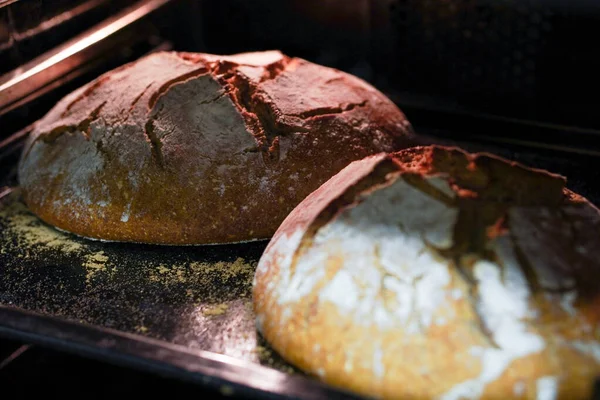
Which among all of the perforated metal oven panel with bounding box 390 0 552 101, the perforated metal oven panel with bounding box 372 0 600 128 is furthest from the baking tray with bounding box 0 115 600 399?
the perforated metal oven panel with bounding box 390 0 552 101

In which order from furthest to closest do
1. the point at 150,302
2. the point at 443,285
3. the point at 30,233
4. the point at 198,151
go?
the point at 30,233 → the point at 198,151 → the point at 150,302 → the point at 443,285

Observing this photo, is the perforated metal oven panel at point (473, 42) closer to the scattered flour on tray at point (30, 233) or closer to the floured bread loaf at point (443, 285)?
the floured bread loaf at point (443, 285)

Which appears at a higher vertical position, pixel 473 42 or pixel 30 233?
pixel 473 42

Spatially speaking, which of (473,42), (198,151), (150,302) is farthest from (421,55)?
(150,302)

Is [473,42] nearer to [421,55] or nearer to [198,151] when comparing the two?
[421,55]

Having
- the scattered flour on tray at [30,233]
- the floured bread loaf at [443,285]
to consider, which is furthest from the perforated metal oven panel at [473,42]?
the scattered flour on tray at [30,233]

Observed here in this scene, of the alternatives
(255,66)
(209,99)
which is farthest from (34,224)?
(255,66)

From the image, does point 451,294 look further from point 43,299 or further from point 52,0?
point 52,0
